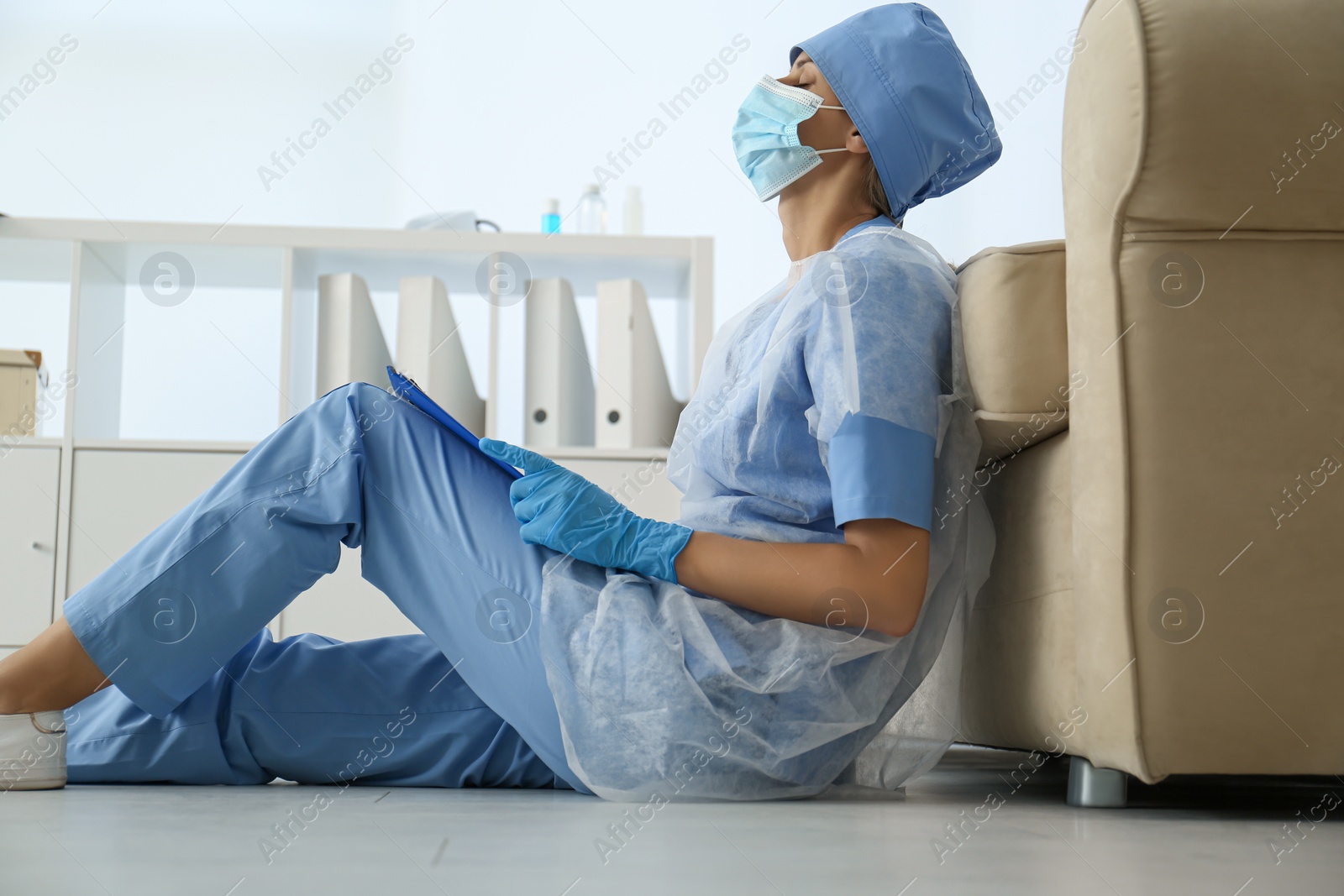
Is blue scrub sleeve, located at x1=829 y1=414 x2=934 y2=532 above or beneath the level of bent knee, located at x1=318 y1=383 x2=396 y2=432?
beneath

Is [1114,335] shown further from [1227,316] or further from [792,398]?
[792,398]

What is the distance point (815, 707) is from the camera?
0.99m

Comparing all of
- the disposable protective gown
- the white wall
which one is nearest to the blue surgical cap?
the disposable protective gown

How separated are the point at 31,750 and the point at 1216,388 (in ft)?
3.48

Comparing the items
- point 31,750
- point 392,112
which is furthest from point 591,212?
point 31,750

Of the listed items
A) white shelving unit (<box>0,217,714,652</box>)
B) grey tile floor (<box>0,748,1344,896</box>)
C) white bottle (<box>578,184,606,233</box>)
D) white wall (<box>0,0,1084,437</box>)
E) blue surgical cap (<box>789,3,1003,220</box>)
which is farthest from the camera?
white wall (<box>0,0,1084,437</box>)

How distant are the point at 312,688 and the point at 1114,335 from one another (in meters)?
0.84

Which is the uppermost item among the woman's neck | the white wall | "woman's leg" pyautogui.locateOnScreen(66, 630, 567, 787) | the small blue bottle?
the white wall

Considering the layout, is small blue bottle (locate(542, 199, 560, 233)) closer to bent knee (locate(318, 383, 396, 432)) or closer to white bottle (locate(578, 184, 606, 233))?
white bottle (locate(578, 184, 606, 233))

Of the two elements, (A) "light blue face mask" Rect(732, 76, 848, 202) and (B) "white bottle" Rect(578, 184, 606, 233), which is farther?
(B) "white bottle" Rect(578, 184, 606, 233)

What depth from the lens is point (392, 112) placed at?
9.75 ft

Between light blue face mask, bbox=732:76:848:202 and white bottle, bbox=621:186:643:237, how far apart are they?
1.16 metres

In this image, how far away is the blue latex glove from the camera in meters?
0.99

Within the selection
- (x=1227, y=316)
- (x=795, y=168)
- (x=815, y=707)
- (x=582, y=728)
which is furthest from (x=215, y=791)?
(x=1227, y=316)
